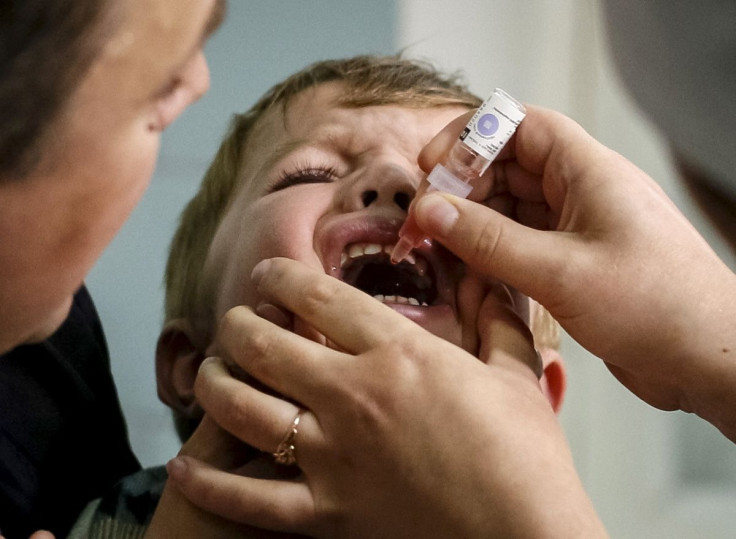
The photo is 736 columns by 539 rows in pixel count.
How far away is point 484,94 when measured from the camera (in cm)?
170

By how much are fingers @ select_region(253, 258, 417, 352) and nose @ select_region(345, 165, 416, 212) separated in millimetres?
166

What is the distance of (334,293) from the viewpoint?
755 mm

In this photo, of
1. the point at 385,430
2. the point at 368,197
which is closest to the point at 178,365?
the point at 368,197

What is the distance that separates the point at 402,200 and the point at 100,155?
48 centimetres

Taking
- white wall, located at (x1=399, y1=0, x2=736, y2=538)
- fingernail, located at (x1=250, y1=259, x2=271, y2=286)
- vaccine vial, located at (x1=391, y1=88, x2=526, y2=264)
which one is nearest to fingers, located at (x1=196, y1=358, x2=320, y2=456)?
fingernail, located at (x1=250, y1=259, x2=271, y2=286)

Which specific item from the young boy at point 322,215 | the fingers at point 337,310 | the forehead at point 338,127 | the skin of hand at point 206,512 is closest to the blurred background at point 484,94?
the young boy at point 322,215

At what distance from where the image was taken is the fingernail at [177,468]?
0.80 meters

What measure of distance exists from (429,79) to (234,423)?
0.62m

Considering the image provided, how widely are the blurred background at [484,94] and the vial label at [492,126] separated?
0.52 meters

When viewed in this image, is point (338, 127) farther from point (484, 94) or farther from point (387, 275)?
point (484, 94)

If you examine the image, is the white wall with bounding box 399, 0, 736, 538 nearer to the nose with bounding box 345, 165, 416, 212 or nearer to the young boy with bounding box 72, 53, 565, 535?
the young boy with bounding box 72, 53, 565, 535

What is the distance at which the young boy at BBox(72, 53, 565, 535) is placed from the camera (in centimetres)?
91

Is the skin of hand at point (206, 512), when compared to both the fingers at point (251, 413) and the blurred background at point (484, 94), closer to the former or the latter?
the fingers at point (251, 413)

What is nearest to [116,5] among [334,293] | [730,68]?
[334,293]
